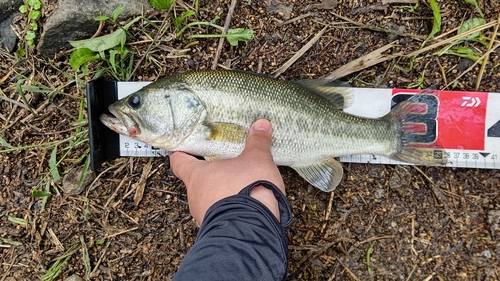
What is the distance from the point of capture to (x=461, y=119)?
308 centimetres

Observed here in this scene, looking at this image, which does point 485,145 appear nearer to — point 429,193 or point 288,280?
point 429,193

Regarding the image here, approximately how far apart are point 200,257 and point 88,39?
2.16 metres

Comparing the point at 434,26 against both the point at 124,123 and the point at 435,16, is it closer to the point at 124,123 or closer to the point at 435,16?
the point at 435,16

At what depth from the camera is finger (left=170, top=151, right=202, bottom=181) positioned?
8.92ft

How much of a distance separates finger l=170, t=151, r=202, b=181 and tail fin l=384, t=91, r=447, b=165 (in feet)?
4.97

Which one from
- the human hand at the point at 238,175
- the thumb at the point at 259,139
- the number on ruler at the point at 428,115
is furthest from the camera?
the number on ruler at the point at 428,115

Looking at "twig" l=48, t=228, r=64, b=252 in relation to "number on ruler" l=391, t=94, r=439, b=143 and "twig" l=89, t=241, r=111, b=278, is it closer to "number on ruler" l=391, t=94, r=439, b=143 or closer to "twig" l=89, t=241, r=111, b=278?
"twig" l=89, t=241, r=111, b=278

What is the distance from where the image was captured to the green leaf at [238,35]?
3098mm

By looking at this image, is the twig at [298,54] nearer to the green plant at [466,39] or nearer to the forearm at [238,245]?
the green plant at [466,39]

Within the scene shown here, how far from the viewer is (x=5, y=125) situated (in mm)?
3234

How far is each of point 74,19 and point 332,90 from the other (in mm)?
2136

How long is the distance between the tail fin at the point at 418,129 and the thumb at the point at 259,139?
0.98 metres

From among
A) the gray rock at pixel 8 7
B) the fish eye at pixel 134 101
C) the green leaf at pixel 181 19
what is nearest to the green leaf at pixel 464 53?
the green leaf at pixel 181 19

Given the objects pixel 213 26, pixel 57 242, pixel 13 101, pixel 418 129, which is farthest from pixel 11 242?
pixel 418 129
